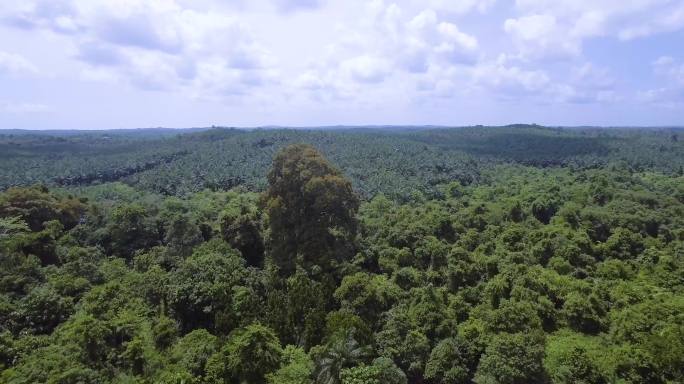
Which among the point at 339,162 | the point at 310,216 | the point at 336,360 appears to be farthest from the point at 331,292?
the point at 339,162

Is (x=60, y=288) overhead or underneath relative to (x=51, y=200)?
underneath

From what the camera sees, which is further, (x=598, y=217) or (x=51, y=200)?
(x=598, y=217)

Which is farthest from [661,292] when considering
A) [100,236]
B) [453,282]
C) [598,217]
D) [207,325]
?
[100,236]

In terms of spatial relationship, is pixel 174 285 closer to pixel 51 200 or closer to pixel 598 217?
pixel 51 200

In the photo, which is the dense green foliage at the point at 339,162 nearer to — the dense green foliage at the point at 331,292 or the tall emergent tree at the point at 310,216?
the dense green foliage at the point at 331,292

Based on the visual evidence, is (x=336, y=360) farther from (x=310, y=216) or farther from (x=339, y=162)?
(x=339, y=162)

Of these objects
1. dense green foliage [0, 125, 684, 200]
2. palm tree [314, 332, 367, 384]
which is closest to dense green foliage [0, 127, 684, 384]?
palm tree [314, 332, 367, 384]
